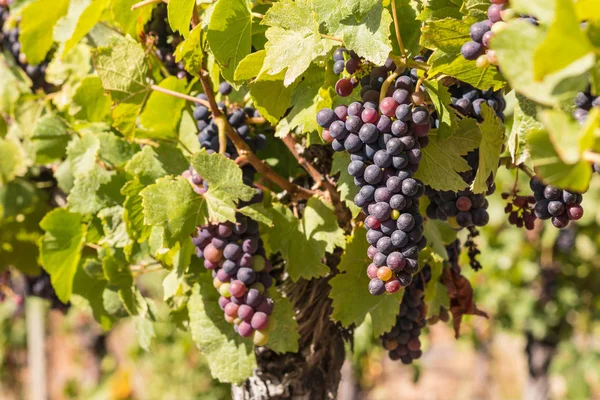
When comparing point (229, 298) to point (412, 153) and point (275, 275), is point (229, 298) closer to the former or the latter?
point (275, 275)

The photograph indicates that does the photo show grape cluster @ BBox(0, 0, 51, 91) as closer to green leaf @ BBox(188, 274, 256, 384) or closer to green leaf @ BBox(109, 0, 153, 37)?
green leaf @ BBox(109, 0, 153, 37)

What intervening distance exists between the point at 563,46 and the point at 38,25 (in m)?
1.39

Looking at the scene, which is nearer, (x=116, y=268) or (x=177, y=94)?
(x=177, y=94)

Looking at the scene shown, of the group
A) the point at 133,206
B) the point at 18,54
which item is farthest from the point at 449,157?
the point at 18,54

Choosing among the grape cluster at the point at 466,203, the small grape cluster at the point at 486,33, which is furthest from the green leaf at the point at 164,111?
the small grape cluster at the point at 486,33

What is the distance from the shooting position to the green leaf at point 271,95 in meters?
1.08

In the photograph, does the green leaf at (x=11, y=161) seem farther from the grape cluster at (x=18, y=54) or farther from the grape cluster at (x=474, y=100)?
the grape cluster at (x=474, y=100)

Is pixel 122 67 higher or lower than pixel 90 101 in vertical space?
higher

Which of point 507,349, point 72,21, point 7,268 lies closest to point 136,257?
point 72,21

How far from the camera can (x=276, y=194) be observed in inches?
54.6

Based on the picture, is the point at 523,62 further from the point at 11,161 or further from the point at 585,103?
the point at 11,161

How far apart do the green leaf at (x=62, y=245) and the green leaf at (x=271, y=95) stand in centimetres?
68

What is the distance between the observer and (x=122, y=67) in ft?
4.18

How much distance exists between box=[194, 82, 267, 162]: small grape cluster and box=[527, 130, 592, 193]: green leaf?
0.72 meters
